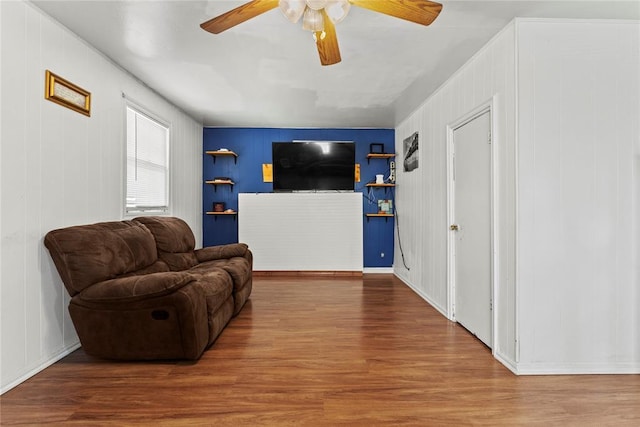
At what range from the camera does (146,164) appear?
405 centimetres

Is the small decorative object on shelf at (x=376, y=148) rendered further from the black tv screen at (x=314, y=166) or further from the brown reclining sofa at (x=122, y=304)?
the brown reclining sofa at (x=122, y=304)

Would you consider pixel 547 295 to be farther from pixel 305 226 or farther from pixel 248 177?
pixel 248 177

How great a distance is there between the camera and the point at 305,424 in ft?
5.86

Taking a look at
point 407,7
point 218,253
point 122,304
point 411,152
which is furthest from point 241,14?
point 411,152

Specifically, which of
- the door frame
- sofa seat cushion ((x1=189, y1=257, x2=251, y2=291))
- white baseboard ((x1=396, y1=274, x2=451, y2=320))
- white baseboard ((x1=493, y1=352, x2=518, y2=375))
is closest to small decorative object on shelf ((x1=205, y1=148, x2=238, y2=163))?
sofa seat cushion ((x1=189, y1=257, x2=251, y2=291))

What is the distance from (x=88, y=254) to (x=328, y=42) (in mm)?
2244

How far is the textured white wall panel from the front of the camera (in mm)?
5703

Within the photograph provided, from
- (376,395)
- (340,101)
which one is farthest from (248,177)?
(376,395)

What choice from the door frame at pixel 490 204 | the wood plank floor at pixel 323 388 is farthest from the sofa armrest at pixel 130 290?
the door frame at pixel 490 204

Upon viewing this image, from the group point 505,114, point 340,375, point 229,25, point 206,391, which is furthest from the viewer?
point 505,114

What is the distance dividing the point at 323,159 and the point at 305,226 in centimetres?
118

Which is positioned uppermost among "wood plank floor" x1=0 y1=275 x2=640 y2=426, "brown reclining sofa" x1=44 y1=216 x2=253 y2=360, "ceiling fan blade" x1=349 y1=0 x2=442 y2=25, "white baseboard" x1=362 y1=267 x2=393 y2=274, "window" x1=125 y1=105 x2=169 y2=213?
"ceiling fan blade" x1=349 y1=0 x2=442 y2=25

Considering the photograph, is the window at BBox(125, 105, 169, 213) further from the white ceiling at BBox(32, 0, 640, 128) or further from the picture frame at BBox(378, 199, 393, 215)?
the picture frame at BBox(378, 199, 393, 215)

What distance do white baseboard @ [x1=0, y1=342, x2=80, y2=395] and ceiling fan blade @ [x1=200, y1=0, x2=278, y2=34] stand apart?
8.27 feet
